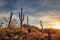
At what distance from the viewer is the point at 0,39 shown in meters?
22.5

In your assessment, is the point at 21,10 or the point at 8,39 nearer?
the point at 8,39

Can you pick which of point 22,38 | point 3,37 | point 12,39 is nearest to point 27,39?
point 22,38

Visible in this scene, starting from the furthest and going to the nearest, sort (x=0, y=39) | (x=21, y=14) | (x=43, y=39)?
(x=21, y=14) → (x=43, y=39) → (x=0, y=39)

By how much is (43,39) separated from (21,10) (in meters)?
9.47

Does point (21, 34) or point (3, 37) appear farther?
point (21, 34)

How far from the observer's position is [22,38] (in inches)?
937

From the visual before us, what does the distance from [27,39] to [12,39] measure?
2.85 metres

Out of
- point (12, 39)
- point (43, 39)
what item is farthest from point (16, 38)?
point (43, 39)

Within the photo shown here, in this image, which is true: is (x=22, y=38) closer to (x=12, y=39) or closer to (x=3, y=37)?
(x=12, y=39)

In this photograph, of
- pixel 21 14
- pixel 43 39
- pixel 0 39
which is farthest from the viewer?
pixel 21 14

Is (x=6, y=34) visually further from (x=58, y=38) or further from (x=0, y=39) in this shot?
(x=58, y=38)

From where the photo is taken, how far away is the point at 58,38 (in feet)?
87.0

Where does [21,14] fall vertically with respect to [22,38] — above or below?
above

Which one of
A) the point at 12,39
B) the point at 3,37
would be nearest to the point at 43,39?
the point at 12,39
